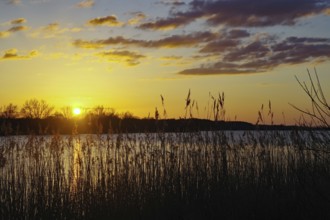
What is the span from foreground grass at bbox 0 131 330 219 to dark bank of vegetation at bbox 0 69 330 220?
15 millimetres

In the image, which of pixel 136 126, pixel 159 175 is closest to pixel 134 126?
pixel 136 126

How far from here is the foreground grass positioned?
6355 millimetres

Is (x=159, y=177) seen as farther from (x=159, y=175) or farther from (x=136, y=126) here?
(x=136, y=126)

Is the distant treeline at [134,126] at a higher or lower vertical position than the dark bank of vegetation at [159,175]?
higher

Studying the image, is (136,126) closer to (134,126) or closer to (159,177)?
(134,126)

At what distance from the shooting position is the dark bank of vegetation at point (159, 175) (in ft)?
20.9

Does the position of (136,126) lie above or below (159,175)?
above

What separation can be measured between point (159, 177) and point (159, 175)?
0.05m

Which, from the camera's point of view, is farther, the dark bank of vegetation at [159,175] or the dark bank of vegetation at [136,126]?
the dark bank of vegetation at [136,126]

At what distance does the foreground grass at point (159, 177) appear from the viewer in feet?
20.9

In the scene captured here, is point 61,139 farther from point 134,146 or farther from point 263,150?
point 263,150

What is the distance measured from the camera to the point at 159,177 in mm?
6918

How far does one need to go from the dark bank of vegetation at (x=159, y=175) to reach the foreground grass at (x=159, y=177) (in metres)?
0.01

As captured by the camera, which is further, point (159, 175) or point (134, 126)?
point (134, 126)
